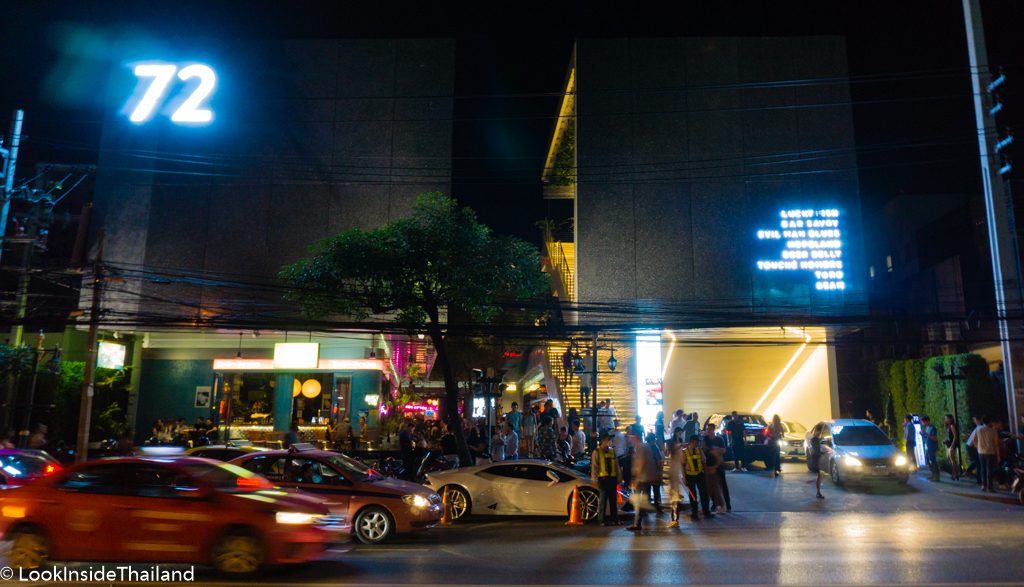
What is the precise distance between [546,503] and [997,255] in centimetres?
1331

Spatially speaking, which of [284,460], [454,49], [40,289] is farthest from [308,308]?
[40,289]

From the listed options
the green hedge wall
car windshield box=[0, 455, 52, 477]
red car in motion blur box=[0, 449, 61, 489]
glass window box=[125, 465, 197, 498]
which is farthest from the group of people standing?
car windshield box=[0, 455, 52, 477]

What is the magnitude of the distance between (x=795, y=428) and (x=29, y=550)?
23895 mm

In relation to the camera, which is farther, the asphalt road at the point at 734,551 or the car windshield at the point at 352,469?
the car windshield at the point at 352,469

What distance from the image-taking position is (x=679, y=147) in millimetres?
25078

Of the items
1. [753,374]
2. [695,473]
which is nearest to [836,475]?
Answer: [695,473]

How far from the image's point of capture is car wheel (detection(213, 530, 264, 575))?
26.0 feet

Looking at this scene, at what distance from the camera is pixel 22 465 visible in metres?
12.4

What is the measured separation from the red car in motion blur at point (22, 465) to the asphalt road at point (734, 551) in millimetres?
5781

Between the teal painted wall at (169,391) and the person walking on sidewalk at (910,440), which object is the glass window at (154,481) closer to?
the person walking on sidewalk at (910,440)

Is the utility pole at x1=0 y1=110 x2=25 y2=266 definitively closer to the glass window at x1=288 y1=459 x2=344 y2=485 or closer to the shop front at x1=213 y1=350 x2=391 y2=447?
the glass window at x1=288 y1=459 x2=344 y2=485

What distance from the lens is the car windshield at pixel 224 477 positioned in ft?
27.2

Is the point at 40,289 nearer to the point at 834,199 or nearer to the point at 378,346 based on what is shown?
the point at 378,346

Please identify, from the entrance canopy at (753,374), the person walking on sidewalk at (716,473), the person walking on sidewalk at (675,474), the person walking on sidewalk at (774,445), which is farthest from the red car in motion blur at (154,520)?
the entrance canopy at (753,374)
